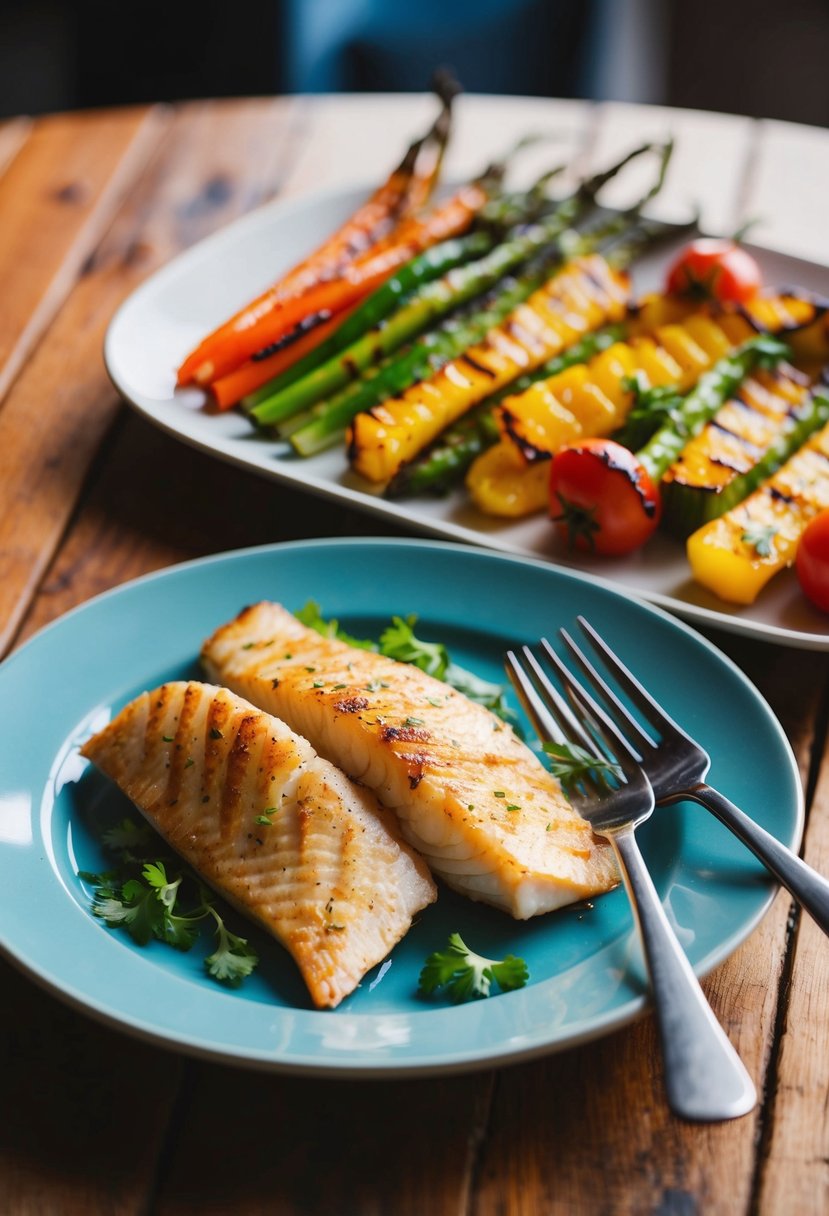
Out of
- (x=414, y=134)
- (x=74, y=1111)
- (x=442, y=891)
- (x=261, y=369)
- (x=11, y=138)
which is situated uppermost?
(x=414, y=134)

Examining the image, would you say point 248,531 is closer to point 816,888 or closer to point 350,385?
point 350,385

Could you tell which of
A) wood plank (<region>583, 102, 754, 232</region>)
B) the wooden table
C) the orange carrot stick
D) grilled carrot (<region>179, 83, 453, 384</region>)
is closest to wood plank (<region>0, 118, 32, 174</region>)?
the wooden table

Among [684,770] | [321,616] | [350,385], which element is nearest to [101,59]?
[350,385]

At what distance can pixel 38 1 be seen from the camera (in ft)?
27.9

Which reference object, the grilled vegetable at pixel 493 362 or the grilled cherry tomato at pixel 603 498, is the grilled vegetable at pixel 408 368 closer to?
the grilled vegetable at pixel 493 362

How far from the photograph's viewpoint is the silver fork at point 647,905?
6.14 ft

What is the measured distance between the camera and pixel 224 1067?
220 cm

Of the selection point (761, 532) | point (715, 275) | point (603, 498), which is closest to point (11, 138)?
point (715, 275)

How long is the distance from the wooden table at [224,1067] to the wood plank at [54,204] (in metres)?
0.01

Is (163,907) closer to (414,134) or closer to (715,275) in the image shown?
(715,275)

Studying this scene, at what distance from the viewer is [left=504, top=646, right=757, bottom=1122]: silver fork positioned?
1.87 m

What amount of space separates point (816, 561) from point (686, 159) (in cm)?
295

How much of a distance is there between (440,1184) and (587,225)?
12.8 feet

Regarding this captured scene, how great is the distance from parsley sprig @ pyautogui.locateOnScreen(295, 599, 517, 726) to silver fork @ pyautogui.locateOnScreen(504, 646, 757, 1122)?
94 mm
